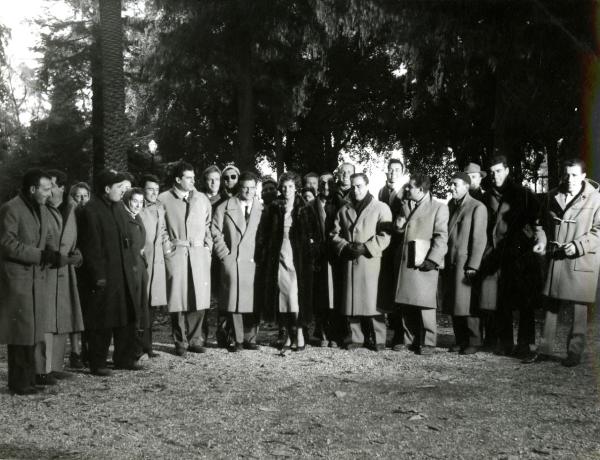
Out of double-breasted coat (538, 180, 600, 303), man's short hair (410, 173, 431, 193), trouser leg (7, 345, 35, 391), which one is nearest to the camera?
trouser leg (7, 345, 35, 391)

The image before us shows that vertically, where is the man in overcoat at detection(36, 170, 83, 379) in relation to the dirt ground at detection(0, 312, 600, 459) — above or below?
above

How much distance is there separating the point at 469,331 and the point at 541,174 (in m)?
27.0

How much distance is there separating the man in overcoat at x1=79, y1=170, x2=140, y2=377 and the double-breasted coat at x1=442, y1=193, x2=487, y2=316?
12.1ft

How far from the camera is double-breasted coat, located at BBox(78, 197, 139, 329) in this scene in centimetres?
805

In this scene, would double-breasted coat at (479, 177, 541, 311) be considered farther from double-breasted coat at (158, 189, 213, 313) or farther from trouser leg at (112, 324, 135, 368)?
trouser leg at (112, 324, 135, 368)

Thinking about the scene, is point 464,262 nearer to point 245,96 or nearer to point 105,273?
point 105,273

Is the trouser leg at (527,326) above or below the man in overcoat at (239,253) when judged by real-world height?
below

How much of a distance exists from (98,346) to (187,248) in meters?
1.92

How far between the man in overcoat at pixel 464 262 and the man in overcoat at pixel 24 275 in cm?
457

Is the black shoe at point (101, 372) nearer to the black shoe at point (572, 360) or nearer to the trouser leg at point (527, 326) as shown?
the trouser leg at point (527, 326)

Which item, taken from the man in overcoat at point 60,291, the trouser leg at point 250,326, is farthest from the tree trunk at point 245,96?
the man in overcoat at point 60,291

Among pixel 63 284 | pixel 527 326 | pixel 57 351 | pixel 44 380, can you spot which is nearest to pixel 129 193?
pixel 63 284

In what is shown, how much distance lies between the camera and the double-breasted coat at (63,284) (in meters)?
7.61

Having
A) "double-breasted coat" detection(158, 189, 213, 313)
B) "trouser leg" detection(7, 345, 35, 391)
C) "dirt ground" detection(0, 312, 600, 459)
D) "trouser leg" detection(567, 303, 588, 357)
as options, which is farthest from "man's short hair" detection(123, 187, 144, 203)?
"trouser leg" detection(567, 303, 588, 357)
